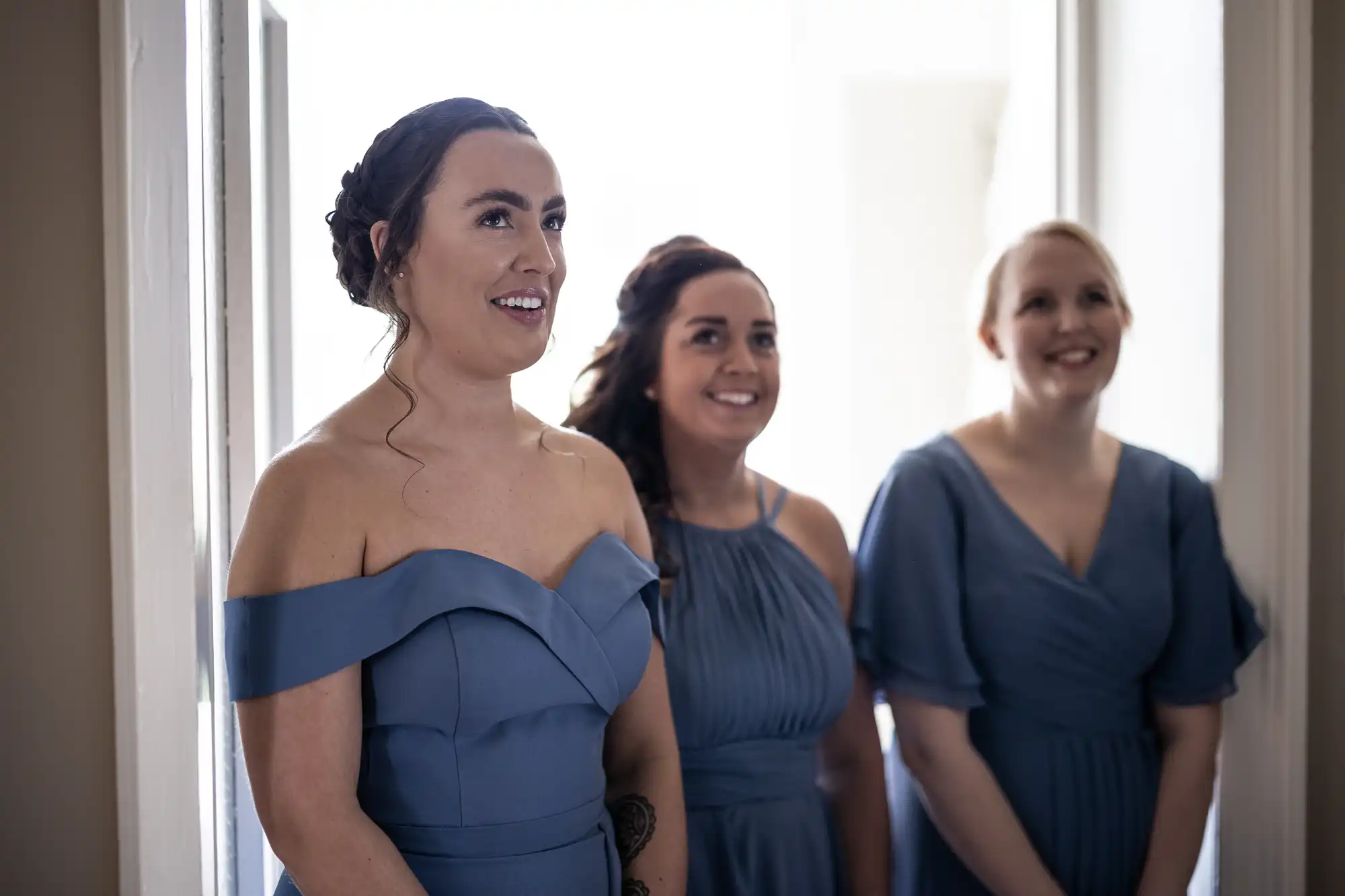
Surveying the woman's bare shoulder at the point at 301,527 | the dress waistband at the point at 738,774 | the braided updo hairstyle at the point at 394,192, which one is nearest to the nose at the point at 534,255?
the braided updo hairstyle at the point at 394,192

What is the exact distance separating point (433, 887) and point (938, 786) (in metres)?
0.76

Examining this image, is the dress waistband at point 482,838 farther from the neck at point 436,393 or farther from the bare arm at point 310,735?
the neck at point 436,393

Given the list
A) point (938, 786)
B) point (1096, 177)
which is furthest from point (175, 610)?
point (1096, 177)

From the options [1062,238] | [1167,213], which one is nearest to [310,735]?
[1062,238]

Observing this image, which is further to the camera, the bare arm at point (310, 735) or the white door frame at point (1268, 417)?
the white door frame at point (1268, 417)

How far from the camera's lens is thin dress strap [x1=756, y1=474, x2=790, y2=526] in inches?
63.1

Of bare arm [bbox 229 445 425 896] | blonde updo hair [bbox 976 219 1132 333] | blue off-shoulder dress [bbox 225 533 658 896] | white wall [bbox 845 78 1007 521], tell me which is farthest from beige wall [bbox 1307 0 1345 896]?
bare arm [bbox 229 445 425 896]

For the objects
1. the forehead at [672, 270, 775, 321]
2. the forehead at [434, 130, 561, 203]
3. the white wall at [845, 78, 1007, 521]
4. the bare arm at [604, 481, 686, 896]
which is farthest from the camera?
the white wall at [845, 78, 1007, 521]

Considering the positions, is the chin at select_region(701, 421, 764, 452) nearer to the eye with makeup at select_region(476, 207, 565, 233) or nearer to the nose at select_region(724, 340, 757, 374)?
the nose at select_region(724, 340, 757, 374)

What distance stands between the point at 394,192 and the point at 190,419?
1.28 feet

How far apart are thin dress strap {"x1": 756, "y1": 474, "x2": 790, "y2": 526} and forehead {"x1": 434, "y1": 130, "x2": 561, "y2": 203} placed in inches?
24.4

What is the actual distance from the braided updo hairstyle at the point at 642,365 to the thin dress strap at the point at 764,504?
5.5 inches

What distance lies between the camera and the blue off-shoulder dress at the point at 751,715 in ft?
4.74

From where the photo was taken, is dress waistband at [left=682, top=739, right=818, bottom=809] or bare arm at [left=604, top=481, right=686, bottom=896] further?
dress waistband at [left=682, top=739, right=818, bottom=809]
